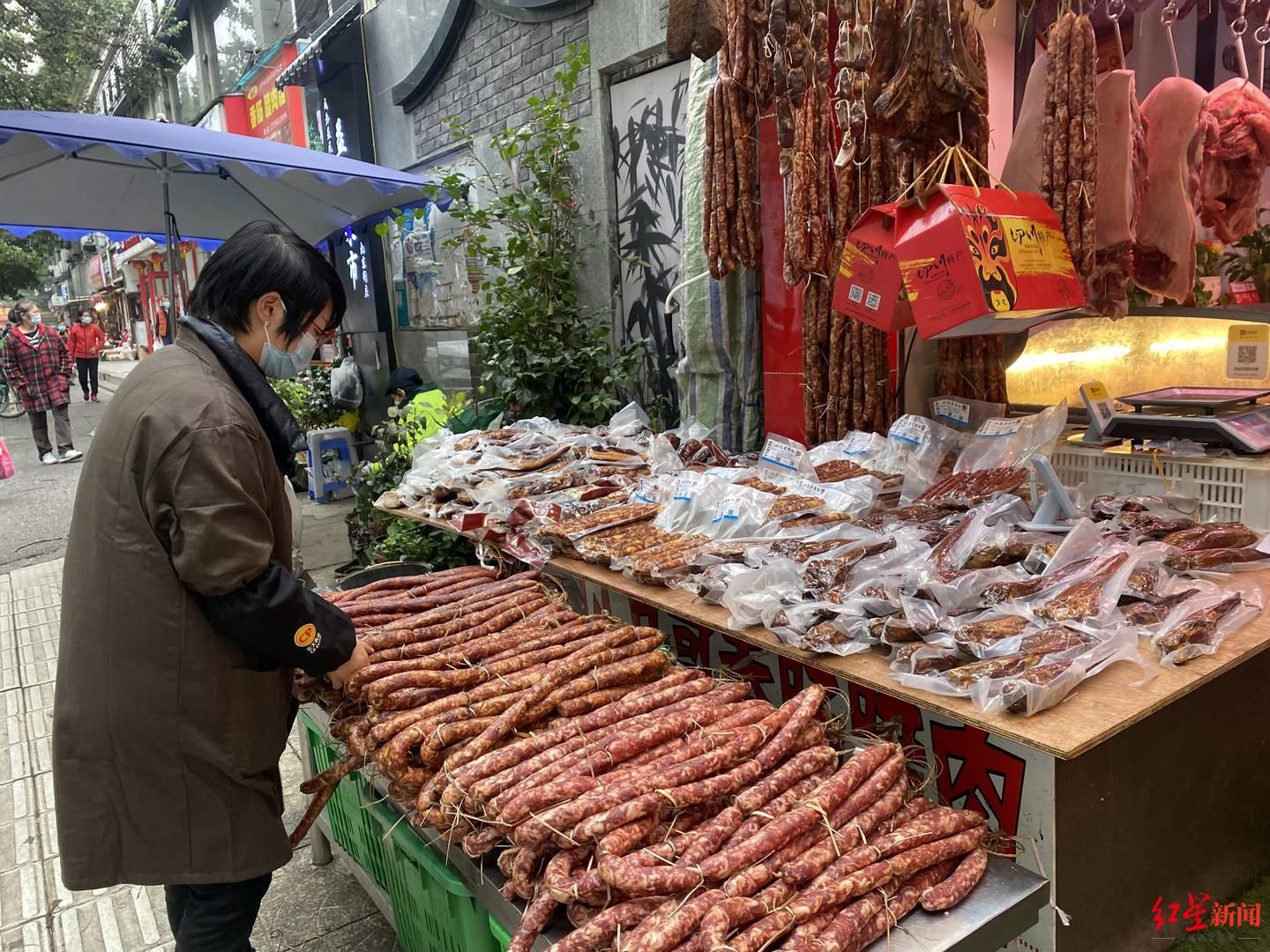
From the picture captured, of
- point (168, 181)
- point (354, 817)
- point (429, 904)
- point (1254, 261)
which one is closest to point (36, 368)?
point (168, 181)

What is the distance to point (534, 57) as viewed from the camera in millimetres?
7297

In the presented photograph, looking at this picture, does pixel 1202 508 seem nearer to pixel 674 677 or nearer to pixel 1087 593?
pixel 1087 593

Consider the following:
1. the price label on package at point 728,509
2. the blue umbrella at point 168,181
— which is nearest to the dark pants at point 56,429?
the blue umbrella at point 168,181

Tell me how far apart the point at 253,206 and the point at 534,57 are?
277cm

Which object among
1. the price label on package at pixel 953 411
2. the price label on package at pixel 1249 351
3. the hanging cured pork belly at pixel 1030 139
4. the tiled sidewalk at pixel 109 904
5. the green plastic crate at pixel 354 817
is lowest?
the tiled sidewalk at pixel 109 904

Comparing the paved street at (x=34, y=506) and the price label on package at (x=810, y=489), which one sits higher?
the price label on package at (x=810, y=489)

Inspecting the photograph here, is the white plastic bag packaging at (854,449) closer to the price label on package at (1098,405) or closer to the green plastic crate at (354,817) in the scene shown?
the price label on package at (1098,405)

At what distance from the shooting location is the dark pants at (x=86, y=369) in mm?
18531

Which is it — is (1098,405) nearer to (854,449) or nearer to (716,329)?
(854,449)

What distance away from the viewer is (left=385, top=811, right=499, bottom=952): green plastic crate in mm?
2145

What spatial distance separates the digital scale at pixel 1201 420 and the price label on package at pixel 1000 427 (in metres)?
0.35

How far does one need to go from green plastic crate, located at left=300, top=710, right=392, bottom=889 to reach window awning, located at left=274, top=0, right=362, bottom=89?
9566 mm

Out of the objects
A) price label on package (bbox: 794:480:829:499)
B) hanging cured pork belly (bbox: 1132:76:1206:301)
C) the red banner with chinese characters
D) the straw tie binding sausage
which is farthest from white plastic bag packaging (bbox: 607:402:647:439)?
the red banner with chinese characters

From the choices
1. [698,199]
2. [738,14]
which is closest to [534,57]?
[698,199]
